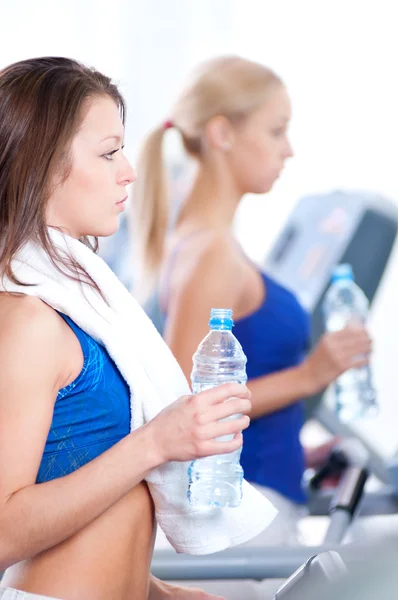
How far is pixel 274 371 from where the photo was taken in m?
1.99

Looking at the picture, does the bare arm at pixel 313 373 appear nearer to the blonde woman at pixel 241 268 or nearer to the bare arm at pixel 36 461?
the blonde woman at pixel 241 268

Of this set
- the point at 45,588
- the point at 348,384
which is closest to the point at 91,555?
the point at 45,588

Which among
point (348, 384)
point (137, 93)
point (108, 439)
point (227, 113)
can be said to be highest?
point (227, 113)

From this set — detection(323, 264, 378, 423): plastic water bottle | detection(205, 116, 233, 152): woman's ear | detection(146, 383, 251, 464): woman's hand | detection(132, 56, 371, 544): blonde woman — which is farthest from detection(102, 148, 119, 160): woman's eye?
detection(323, 264, 378, 423): plastic water bottle

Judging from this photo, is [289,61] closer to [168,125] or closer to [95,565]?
[168,125]

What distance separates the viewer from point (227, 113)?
2.04 metres

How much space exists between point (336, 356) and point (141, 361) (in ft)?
3.14

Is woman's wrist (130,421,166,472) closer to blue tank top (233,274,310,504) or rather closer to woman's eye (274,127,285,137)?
blue tank top (233,274,310,504)

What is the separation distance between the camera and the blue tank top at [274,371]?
1938 mm

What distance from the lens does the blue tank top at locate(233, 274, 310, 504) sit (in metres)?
1.94

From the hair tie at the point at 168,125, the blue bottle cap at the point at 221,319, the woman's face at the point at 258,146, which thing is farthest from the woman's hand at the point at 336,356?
the blue bottle cap at the point at 221,319

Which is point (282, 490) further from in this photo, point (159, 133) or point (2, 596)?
point (2, 596)

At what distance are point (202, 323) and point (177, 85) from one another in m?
3.16

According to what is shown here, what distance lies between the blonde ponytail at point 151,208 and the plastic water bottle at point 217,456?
0.77 metres
